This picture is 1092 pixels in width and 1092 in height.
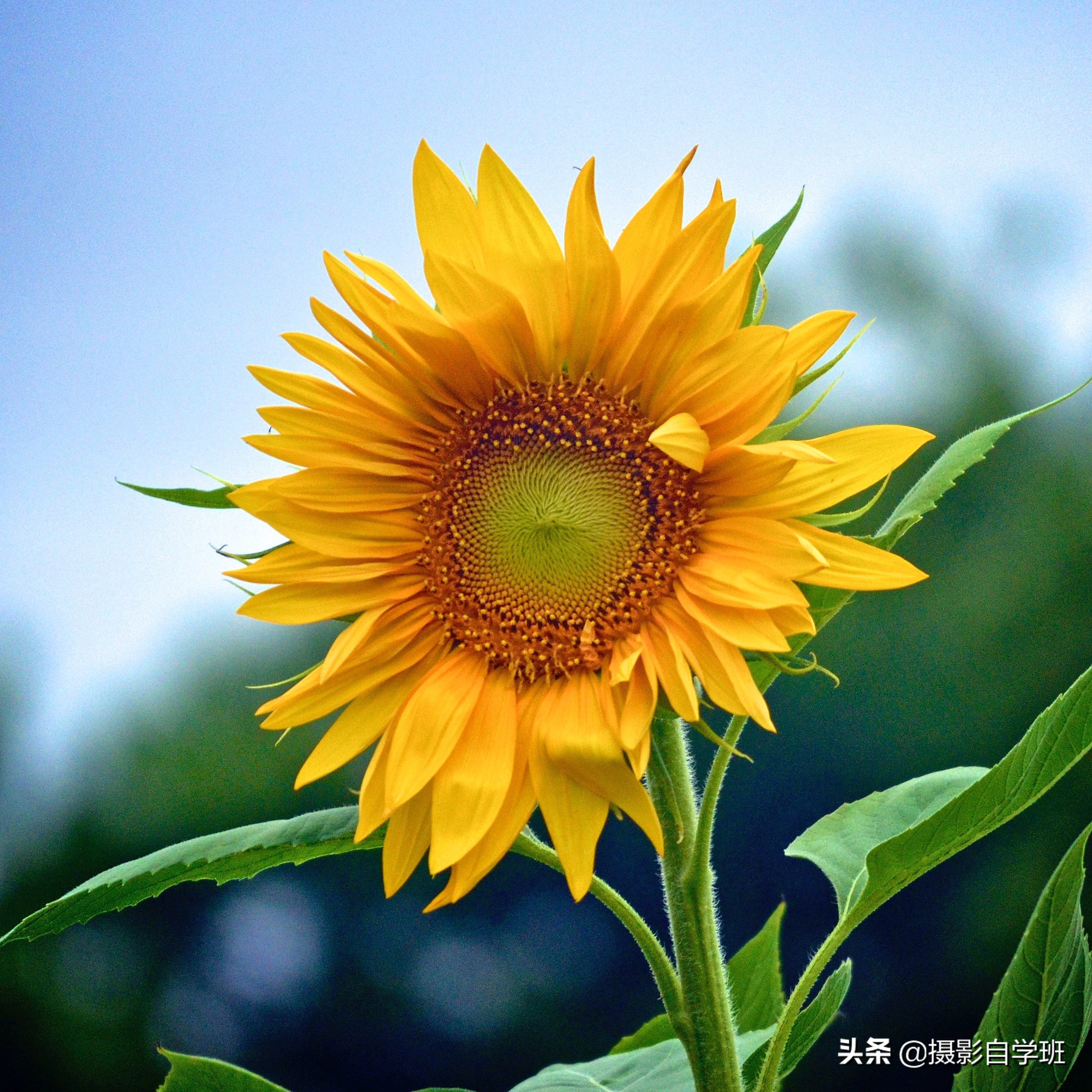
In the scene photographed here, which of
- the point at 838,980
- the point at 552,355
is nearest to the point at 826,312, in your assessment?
the point at 552,355

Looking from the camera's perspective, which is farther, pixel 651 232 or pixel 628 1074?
pixel 628 1074

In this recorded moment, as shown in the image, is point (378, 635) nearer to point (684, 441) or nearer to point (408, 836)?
point (408, 836)

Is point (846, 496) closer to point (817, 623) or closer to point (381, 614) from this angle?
point (817, 623)

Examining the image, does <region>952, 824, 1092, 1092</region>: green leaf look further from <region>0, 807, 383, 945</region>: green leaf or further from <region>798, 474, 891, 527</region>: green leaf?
<region>0, 807, 383, 945</region>: green leaf

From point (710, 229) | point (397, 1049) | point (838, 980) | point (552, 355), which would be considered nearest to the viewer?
point (710, 229)

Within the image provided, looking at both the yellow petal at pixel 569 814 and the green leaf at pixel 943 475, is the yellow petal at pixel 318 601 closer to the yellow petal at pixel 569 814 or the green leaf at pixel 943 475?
the yellow petal at pixel 569 814

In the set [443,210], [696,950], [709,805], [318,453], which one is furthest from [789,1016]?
[443,210]

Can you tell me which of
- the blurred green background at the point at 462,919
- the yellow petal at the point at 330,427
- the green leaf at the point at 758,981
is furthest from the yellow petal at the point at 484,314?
the blurred green background at the point at 462,919

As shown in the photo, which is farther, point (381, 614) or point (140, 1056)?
point (140, 1056)
